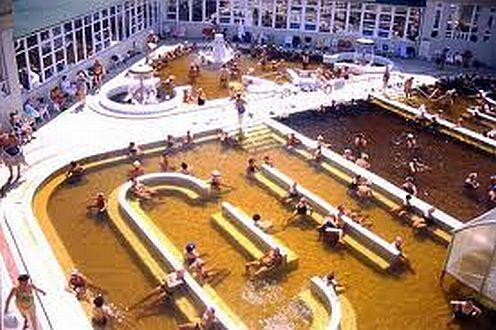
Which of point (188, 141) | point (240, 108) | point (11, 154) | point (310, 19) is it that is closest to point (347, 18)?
point (310, 19)

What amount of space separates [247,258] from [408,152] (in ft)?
33.8

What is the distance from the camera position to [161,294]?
608 inches

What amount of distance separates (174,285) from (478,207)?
11229 mm

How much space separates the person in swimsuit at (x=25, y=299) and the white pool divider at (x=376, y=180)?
11.9m

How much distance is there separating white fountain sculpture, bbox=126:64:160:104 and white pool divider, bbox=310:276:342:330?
14.6 metres

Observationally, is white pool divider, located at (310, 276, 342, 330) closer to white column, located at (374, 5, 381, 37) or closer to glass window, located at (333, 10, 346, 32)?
glass window, located at (333, 10, 346, 32)

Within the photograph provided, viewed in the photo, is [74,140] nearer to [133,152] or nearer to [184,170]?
[133,152]

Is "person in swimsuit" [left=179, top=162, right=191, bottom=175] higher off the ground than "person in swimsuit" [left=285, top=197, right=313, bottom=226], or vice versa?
"person in swimsuit" [left=179, top=162, right=191, bottom=175]

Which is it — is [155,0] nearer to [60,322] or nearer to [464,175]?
[464,175]

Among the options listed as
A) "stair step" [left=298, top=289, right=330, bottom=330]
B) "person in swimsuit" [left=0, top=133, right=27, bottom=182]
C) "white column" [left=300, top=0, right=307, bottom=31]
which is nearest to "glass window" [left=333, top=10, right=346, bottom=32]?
"white column" [left=300, top=0, right=307, bottom=31]

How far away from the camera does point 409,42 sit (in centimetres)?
3678

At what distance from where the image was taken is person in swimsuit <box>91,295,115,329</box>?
14.2 metres

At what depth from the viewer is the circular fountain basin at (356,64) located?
33.3 metres

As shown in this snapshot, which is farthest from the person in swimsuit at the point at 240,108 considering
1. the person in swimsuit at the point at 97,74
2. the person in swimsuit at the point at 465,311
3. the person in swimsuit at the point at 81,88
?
the person in swimsuit at the point at 465,311
